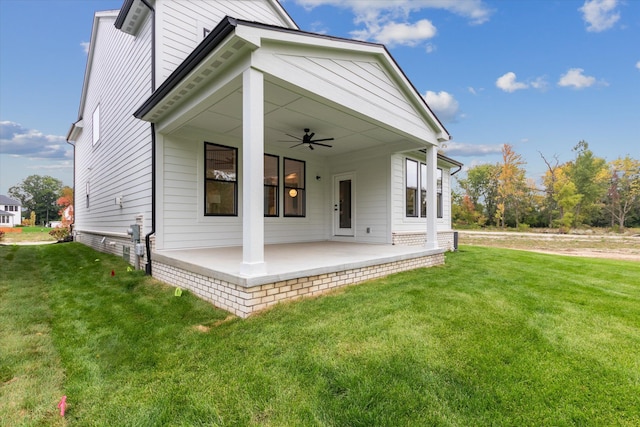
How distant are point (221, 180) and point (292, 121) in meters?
2.16

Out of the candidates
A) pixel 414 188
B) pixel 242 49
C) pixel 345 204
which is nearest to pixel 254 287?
pixel 242 49

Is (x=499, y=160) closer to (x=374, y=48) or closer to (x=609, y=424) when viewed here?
(x=374, y=48)

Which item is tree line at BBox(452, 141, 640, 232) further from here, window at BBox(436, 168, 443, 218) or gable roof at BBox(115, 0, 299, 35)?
gable roof at BBox(115, 0, 299, 35)

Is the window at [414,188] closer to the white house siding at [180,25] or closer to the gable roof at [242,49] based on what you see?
the gable roof at [242,49]

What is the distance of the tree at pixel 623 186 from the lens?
27078 mm

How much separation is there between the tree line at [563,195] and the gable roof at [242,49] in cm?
2781

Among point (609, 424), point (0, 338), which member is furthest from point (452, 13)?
point (0, 338)

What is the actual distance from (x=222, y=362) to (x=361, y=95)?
4.40 metres

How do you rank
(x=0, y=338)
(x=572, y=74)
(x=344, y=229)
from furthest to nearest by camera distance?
1. (x=572, y=74)
2. (x=344, y=229)
3. (x=0, y=338)

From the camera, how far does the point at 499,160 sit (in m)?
29.0

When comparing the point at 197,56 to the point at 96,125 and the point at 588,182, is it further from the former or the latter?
the point at 588,182

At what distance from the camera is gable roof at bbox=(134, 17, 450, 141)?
322cm

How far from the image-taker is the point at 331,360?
229cm

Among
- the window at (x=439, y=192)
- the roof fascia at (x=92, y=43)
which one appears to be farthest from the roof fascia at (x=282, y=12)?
the window at (x=439, y=192)
